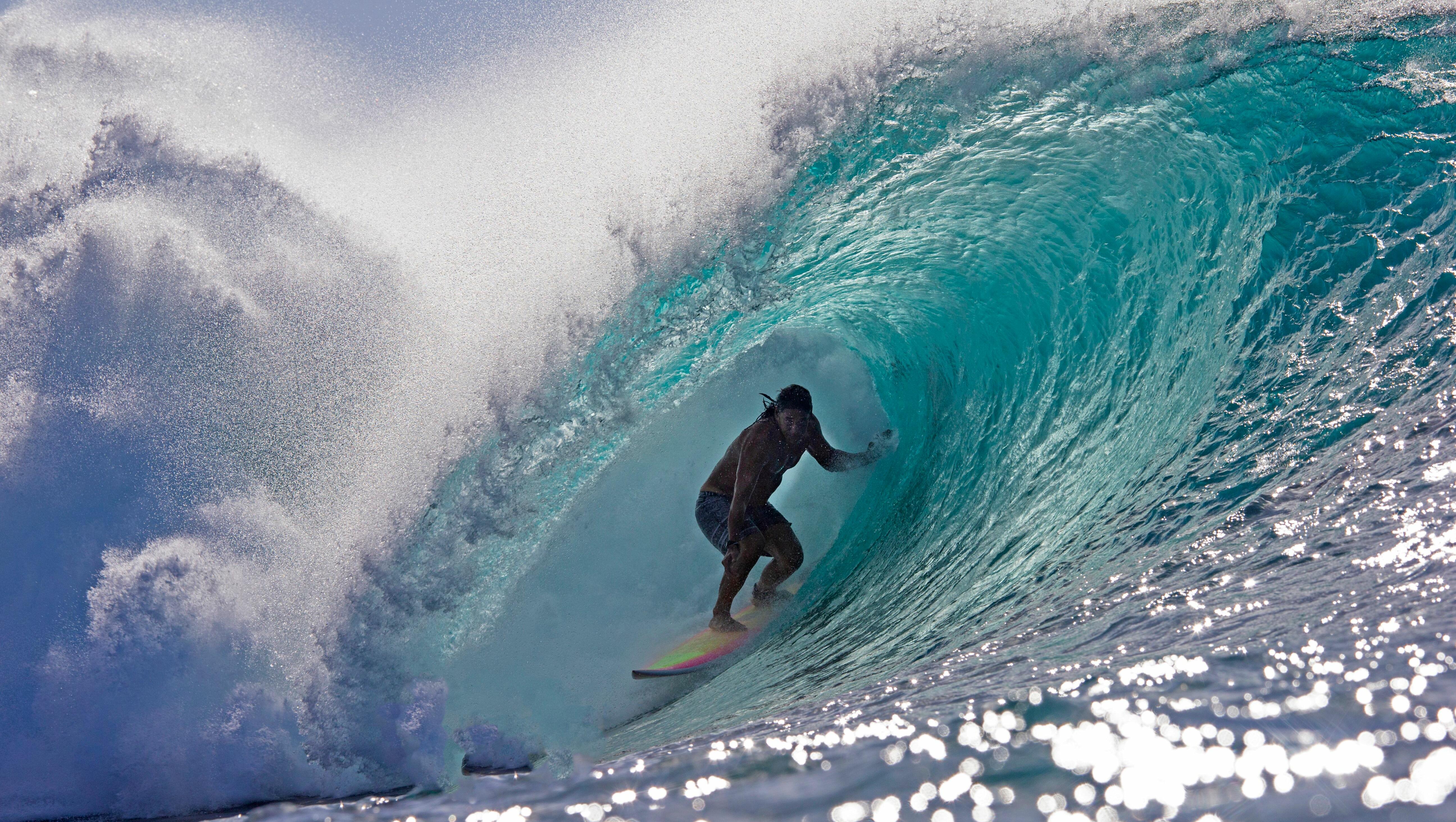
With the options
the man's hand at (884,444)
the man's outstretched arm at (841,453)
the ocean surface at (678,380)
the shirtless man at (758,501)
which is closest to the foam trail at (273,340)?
the ocean surface at (678,380)

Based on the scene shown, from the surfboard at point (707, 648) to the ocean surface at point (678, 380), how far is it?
116 millimetres

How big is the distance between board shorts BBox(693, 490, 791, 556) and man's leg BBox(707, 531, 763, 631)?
4 centimetres

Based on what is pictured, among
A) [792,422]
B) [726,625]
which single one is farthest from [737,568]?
[792,422]

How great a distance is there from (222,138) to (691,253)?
4456 mm

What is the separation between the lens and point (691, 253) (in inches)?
213

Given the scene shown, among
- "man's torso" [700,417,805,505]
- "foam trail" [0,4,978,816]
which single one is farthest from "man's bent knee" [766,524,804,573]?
"foam trail" [0,4,978,816]

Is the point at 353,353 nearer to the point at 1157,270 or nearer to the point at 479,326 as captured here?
the point at 479,326

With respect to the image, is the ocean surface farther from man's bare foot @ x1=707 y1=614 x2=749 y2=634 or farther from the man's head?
the man's head

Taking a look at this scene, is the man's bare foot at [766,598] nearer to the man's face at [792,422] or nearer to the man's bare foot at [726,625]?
the man's bare foot at [726,625]

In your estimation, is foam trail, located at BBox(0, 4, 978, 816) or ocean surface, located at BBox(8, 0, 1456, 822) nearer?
ocean surface, located at BBox(8, 0, 1456, 822)

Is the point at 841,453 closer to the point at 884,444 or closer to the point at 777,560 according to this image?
the point at 884,444

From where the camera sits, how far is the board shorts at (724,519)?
4688mm

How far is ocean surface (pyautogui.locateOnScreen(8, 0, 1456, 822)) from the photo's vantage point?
3484 millimetres

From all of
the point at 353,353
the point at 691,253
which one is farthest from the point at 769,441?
the point at 353,353
